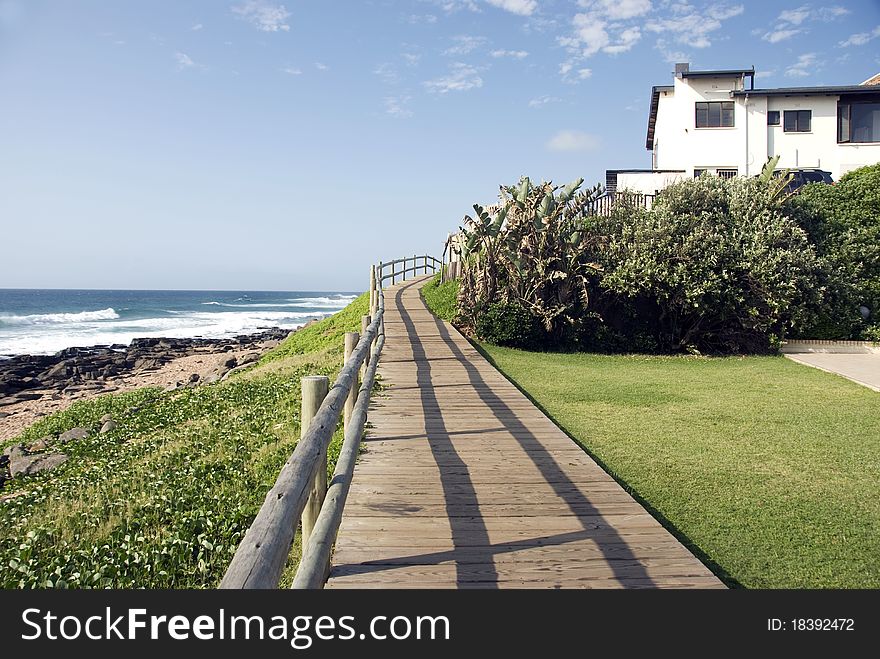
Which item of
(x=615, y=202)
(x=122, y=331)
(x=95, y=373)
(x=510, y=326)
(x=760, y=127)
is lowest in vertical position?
(x=95, y=373)

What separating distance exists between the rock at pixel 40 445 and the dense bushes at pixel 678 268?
973cm

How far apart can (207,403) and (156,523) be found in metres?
6.94

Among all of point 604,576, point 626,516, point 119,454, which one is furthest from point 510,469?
point 119,454

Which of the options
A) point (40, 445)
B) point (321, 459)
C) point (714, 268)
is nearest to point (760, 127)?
point (714, 268)

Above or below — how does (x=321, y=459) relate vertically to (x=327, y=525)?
above

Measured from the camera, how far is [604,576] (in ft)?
12.5

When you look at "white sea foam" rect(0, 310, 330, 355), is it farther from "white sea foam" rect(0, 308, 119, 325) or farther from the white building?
the white building

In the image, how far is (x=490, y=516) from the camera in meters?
4.75

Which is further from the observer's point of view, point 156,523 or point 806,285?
point 806,285

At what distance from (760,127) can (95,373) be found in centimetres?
2963

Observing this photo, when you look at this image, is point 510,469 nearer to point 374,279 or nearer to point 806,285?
point 806,285

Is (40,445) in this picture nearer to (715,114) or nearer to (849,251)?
(849,251)

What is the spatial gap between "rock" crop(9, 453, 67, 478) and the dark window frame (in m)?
27.3
